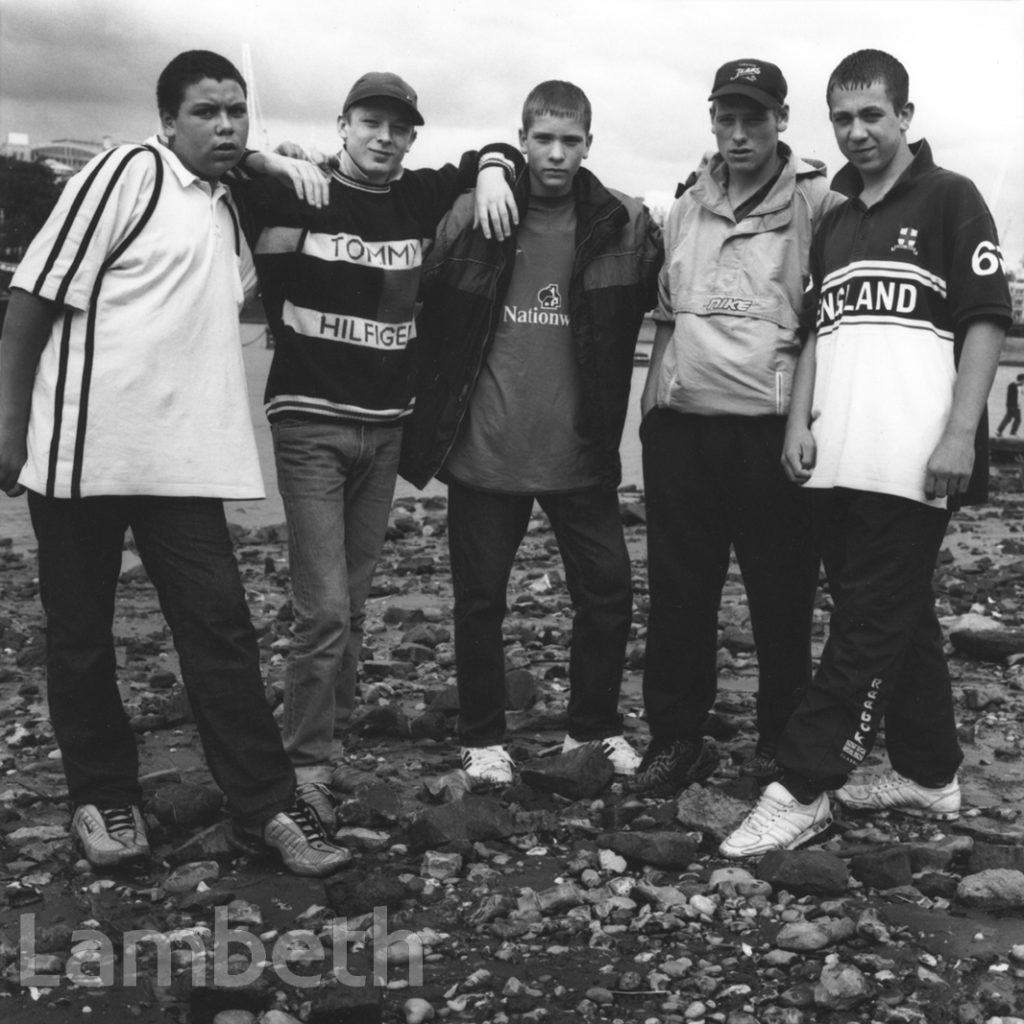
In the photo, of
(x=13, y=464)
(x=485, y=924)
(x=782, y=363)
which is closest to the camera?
(x=485, y=924)

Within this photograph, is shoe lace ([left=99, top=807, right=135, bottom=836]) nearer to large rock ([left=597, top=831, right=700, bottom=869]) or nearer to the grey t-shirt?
large rock ([left=597, top=831, right=700, bottom=869])

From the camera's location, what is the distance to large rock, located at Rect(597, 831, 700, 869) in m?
4.39

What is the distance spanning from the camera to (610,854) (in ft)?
14.6

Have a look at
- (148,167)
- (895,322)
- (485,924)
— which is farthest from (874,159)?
(485,924)

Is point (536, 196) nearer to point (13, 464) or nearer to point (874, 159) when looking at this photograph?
point (874, 159)

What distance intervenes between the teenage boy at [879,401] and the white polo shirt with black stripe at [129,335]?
1.96 meters

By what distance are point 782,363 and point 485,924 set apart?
212 cm

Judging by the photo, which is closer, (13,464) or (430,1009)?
(430,1009)

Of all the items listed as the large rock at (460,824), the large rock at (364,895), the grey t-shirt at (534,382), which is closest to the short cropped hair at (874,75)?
the grey t-shirt at (534,382)

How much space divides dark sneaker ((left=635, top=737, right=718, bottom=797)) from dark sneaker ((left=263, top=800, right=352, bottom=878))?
1225 millimetres

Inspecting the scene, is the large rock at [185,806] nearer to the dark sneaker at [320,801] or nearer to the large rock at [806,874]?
the dark sneaker at [320,801]

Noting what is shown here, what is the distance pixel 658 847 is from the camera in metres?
4.40

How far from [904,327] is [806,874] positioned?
5.66ft

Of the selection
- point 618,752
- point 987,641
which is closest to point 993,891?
point 618,752
